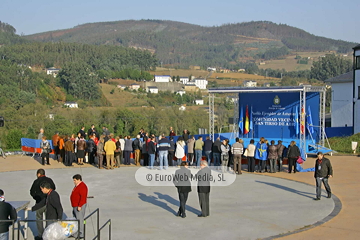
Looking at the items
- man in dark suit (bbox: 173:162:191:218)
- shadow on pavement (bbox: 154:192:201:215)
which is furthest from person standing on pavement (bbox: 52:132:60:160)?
man in dark suit (bbox: 173:162:191:218)

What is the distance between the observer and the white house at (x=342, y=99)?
38.8m

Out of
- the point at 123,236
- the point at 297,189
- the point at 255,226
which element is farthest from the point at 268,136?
the point at 123,236

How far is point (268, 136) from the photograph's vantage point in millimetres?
24609

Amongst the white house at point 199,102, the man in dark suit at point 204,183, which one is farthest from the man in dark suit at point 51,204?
the white house at point 199,102

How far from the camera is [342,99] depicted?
3966cm

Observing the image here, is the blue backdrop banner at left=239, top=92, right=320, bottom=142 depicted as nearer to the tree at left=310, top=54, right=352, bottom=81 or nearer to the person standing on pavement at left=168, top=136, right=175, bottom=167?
the person standing on pavement at left=168, top=136, right=175, bottom=167

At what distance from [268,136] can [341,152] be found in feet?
12.4

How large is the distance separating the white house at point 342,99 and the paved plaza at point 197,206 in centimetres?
2351

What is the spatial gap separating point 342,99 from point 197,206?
30921 millimetres

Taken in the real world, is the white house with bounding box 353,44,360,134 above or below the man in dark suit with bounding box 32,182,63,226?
above

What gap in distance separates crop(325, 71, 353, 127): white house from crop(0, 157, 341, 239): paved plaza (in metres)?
23.5

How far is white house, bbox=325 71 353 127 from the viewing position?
38.8 meters

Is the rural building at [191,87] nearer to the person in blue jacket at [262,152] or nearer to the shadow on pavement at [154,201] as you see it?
the person in blue jacket at [262,152]

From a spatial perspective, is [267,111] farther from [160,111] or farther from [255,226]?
[160,111]
